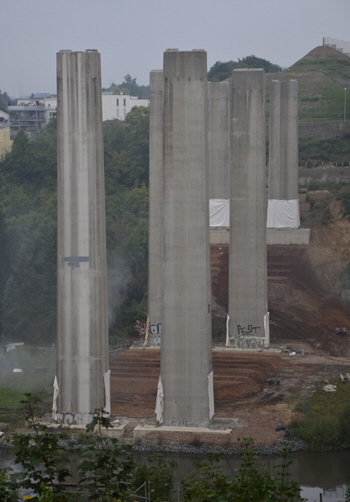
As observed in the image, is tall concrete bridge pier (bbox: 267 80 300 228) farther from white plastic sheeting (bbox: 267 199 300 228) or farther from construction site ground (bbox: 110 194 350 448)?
construction site ground (bbox: 110 194 350 448)

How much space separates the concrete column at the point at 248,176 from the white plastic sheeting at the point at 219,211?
20.2 meters

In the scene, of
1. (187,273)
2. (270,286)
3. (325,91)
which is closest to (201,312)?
(187,273)

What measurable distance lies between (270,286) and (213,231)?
30.6 feet

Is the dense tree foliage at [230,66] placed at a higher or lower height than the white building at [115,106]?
higher

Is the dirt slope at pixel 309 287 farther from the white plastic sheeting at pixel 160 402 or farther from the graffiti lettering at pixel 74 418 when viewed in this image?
the graffiti lettering at pixel 74 418

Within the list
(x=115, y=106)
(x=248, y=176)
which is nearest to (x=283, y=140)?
(x=248, y=176)

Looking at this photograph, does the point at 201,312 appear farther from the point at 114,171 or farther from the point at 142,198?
the point at 114,171

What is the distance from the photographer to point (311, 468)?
111ft

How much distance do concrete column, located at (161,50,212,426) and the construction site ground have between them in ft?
11.8

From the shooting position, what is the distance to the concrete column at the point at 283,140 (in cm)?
7225

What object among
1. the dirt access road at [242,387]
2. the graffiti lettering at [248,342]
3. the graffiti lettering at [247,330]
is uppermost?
the graffiti lettering at [247,330]

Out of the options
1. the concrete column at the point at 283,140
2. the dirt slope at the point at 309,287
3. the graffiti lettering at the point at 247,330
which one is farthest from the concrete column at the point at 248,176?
the concrete column at the point at 283,140

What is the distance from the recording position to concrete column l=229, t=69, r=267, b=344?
51.4m

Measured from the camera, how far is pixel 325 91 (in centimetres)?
12488
